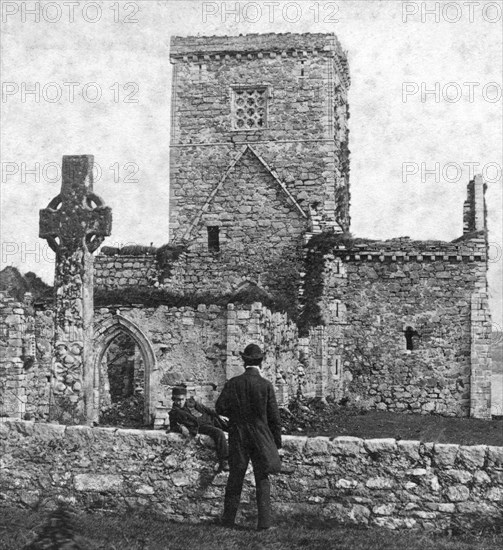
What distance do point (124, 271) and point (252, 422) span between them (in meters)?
21.0

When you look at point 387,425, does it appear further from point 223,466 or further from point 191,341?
point 223,466

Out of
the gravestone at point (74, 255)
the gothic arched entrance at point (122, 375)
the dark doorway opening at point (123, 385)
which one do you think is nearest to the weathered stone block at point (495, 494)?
the gravestone at point (74, 255)

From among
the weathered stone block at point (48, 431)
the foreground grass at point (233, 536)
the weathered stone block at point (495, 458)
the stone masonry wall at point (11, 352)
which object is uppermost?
the stone masonry wall at point (11, 352)

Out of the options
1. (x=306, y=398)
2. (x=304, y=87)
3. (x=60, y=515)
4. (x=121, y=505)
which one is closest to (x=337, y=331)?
(x=306, y=398)

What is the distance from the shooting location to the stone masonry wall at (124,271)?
102 ft

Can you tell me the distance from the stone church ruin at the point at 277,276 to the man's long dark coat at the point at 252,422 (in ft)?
35.2

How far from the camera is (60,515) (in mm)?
7203

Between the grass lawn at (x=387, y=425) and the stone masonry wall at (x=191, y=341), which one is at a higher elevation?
the stone masonry wall at (x=191, y=341)

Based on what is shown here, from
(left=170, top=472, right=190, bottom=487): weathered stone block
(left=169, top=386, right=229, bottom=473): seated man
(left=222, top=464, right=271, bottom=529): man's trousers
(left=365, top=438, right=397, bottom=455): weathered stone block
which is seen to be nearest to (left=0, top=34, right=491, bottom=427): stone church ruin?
(left=169, top=386, right=229, bottom=473): seated man

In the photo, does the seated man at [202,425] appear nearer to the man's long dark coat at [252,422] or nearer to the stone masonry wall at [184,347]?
the man's long dark coat at [252,422]

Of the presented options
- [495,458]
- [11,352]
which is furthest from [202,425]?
[11,352]

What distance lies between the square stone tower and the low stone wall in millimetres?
23294

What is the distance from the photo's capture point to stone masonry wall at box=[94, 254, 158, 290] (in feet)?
102

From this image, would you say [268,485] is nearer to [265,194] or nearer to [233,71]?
[265,194]
